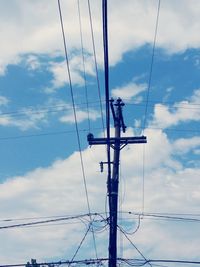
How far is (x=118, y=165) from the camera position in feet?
55.8

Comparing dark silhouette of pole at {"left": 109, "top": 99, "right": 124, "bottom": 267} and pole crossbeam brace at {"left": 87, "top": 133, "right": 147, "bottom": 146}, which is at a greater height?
pole crossbeam brace at {"left": 87, "top": 133, "right": 147, "bottom": 146}

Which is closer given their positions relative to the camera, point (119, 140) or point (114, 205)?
point (114, 205)

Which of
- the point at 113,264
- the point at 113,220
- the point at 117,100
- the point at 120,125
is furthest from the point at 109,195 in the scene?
the point at 117,100

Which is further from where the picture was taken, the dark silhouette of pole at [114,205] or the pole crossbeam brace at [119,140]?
the pole crossbeam brace at [119,140]

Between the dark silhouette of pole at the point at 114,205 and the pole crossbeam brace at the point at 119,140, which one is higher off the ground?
the pole crossbeam brace at the point at 119,140

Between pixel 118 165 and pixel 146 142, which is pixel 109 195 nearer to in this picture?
pixel 118 165

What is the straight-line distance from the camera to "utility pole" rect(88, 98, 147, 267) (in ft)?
51.2

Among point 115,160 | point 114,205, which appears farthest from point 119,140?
point 114,205

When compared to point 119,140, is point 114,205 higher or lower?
lower

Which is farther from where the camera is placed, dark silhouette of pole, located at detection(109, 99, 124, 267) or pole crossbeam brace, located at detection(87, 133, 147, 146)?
pole crossbeam brace, located at detection(87, 133, 147, 146)

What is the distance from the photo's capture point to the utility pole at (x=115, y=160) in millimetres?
15617

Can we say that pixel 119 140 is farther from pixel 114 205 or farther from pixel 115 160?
pixel 114 205

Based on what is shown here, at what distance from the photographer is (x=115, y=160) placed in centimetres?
1722

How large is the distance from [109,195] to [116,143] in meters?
2.66
